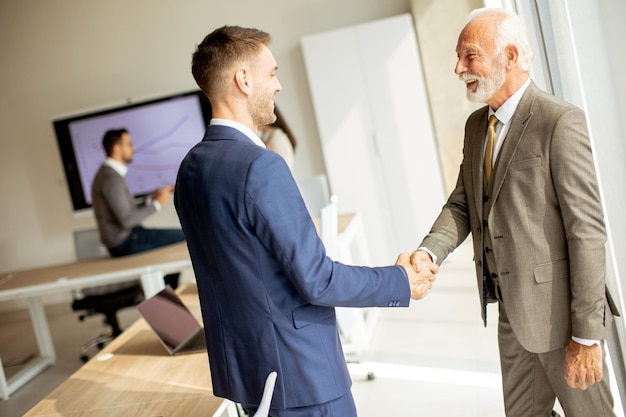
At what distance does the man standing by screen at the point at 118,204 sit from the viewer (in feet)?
16.7

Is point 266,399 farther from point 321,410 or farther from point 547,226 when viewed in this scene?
point 547,226

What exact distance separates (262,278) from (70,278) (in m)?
3.53

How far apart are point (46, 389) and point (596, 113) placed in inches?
171

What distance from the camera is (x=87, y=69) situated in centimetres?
750

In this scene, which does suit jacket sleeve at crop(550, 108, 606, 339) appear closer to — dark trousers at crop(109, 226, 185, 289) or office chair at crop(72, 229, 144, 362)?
dark trousers at crop(109, 226, 185, 289)

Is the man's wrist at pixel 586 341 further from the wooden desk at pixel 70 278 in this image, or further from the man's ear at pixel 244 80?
the wooden desk at pixel 70 278

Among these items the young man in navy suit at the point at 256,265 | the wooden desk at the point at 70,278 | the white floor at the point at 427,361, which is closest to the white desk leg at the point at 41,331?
the wooden desk at the point at 70,278

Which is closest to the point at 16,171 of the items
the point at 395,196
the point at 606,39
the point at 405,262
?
the point at 395,196

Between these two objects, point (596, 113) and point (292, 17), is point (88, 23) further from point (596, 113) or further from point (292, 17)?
point (596, 113)

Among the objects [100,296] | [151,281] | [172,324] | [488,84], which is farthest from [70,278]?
[488,84]

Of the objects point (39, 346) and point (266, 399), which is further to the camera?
point (39, 346)

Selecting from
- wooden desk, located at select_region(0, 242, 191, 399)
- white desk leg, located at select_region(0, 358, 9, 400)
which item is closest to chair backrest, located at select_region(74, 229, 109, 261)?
wooden desk, located at select_region(0, 242, 191, 399)

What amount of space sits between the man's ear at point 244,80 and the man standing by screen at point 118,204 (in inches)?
134

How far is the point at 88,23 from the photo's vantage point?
7.39 m
